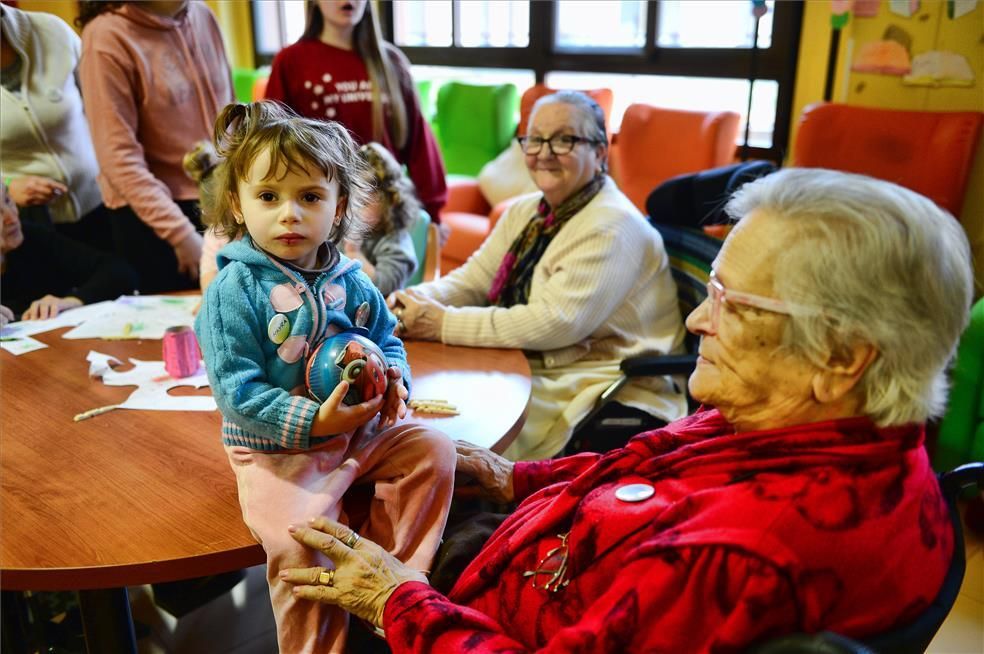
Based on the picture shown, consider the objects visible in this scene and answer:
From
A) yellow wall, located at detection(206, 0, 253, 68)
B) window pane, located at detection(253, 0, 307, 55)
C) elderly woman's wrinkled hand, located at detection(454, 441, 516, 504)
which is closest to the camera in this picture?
elderly woman's wrinkled hand, located at detection(454, 441, 516, 504)

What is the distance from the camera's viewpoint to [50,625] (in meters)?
1.95

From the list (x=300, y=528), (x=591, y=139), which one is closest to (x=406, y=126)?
(x=591, y=139)

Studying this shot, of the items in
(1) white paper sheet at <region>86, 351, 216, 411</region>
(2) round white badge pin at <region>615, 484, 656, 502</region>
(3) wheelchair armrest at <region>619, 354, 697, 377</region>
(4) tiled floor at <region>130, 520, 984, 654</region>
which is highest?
(2) round white badge pin at <region>615, 484, 656, 502</region>

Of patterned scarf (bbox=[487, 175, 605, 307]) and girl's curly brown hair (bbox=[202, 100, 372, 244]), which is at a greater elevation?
girl's curly brown hair (bbox=[202, 100, 372, 244])

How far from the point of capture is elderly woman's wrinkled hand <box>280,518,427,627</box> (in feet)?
3.60

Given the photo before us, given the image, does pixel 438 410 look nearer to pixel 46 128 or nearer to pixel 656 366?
pixel 656 366

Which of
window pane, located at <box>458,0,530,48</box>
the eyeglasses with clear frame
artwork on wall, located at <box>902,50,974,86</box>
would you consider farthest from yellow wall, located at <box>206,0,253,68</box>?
the eyeglasses with clear frame

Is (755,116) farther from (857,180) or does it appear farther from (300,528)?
(300,528)

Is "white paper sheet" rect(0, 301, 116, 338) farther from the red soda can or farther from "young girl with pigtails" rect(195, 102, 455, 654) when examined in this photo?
"young girl with pigtails" rect(195, 102, 455, 654)

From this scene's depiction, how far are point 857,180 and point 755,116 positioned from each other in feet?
12.0

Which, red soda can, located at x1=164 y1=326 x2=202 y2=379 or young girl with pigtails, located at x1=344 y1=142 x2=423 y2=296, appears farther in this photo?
young girl with pigtails, located at x1=344 y1=142 x2=423 y2=296

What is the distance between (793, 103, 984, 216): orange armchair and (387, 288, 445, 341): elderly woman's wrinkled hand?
1.95 m

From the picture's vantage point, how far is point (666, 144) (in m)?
4.17

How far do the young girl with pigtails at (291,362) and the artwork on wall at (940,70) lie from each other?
10.1 feet
